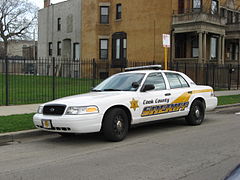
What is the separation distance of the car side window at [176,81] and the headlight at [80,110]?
2.78m

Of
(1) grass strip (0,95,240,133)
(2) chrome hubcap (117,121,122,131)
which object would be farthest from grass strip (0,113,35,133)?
(2) chrome hubcap (117,121,122,131)

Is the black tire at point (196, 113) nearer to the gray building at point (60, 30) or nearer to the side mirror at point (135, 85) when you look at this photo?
the side mirror at point (135, 85)

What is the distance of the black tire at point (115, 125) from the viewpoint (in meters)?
7.13

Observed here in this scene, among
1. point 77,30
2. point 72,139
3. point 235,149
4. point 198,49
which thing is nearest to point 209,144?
point 235,149

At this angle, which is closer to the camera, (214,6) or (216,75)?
(216,75)

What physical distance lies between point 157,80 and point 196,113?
1674mm

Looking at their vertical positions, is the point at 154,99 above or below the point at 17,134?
above

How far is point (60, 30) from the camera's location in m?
38.2

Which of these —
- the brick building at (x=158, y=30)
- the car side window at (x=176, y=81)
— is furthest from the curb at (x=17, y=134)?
the brick building at (x=158, y=30)

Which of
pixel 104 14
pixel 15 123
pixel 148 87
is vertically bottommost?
pixel 15 123

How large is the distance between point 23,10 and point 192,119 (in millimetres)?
53149

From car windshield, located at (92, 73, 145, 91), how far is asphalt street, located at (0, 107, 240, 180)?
3.89ft

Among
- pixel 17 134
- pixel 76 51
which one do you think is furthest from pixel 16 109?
pixel 76 51

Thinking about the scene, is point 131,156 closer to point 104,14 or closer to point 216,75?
point 216,75
